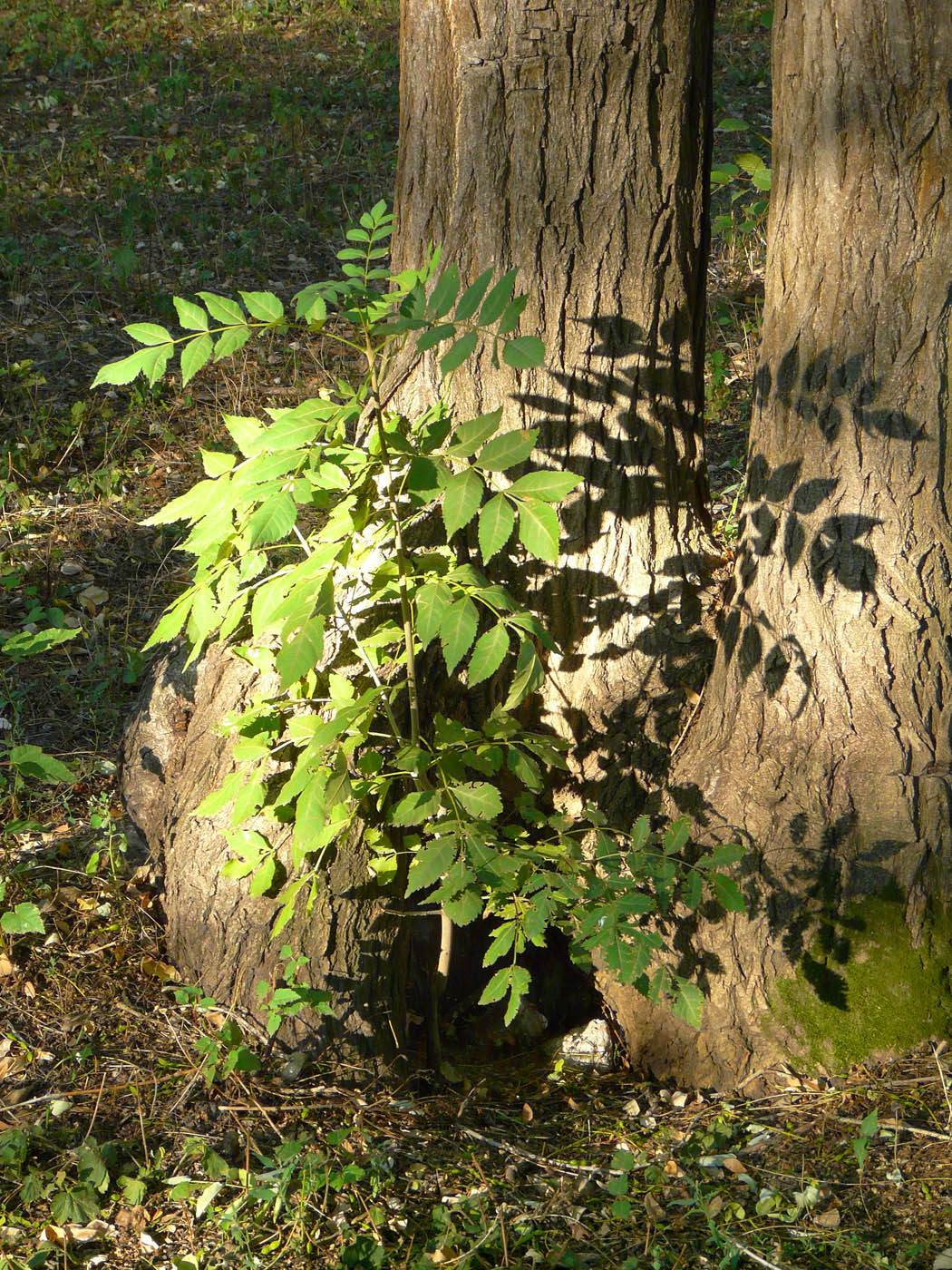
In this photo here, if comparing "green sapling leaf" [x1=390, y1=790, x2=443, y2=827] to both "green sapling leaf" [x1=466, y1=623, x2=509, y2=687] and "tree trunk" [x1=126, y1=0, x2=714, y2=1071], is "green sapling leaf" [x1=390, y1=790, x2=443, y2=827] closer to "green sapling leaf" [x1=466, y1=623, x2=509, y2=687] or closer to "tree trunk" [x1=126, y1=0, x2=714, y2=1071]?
"green sapling leaf" [x1=466, y1=623, x2=509, y2=687]

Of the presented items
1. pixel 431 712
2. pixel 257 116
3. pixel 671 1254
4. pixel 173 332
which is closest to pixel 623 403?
pixel 431 712

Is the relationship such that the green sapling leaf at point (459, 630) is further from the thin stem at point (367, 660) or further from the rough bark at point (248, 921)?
the rough bark at point (248, 921)

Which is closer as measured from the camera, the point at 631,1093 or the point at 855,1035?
the point at 855,1035

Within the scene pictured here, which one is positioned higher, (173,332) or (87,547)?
(173,332)

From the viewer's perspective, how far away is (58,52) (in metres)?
8.65

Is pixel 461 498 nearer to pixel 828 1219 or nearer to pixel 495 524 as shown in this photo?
pixel 495 524

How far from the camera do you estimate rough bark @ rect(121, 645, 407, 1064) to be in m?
2.71

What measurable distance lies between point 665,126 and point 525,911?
186cm

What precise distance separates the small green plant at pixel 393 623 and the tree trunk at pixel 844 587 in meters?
0.25

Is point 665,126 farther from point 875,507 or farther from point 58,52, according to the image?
point 58,52

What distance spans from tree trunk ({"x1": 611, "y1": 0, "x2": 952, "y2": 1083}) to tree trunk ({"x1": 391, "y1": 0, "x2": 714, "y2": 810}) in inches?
10.2

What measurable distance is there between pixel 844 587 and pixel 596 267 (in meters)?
0.97

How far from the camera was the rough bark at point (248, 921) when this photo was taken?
2709 millimetres

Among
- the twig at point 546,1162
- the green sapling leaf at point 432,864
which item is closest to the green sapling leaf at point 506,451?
the green sapling leaf at point 432,864
